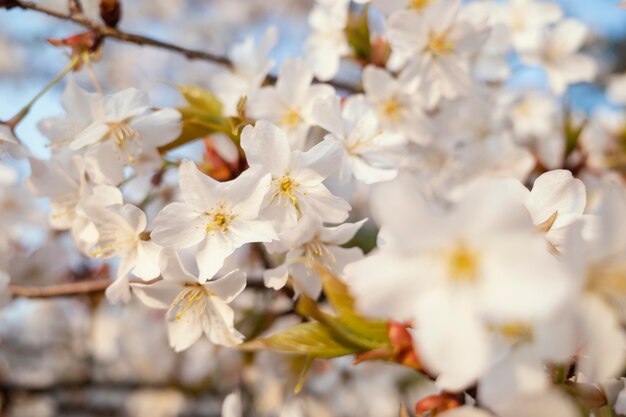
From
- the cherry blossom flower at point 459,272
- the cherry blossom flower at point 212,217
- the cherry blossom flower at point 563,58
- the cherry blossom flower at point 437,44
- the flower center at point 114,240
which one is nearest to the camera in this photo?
the cherry blossom flower at point 459,272

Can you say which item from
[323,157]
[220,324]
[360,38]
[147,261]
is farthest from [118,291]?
[360,38]

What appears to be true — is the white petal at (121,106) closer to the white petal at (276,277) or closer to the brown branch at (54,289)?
the white petal at (276,277)

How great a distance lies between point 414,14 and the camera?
120 centimetres

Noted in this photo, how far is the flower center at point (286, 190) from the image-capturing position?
2.92 feet

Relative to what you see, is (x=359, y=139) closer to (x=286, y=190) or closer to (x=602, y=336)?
(x=286, y=190)

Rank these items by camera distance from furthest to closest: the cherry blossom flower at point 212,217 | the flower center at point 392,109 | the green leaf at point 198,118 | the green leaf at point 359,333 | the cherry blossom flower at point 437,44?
the flower center at point 392,109 < the cherry blossom flower at point 437,44 < the green leaf at point 198,118 < the cherry blossom flower at point 212,217 < the green leaf at point 359,333

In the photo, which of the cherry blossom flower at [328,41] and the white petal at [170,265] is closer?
the white petal at [170,265]

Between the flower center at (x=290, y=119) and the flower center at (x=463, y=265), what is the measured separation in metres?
0.60

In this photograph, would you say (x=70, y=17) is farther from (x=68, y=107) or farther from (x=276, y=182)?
(x=276, y=182)

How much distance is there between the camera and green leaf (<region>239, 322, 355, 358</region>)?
2.50 feet

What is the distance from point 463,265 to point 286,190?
0.39 meters

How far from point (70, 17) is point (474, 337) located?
3.18ft

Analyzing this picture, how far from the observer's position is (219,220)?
879 mm

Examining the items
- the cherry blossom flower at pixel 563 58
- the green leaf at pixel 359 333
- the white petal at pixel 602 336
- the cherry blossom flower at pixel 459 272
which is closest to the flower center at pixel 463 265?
the cherry blossom flower at pixel 459 272
